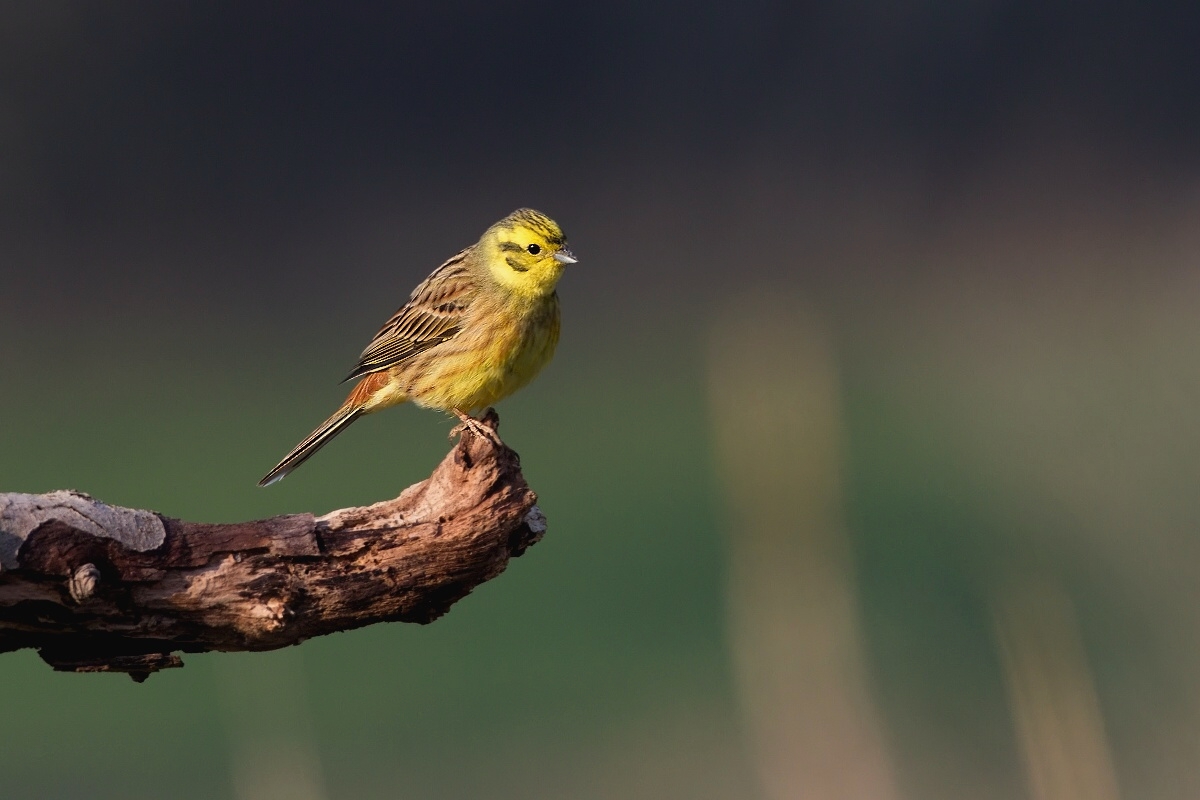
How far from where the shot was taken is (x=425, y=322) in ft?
17.7

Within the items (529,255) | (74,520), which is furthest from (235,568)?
(529,255)

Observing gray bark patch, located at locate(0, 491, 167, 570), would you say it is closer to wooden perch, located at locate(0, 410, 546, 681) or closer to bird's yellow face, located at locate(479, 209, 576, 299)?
wooden perch, located at locate(0, 410, 546, 681)

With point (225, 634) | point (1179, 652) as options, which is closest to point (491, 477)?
point (225, 634)

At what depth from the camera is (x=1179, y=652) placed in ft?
25.4

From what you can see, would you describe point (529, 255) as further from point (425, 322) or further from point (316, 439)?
point (316, 439)

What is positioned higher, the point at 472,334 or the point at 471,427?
the point at 472,334

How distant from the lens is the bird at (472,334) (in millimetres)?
5062

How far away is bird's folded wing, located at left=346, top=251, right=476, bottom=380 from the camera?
17.4ft

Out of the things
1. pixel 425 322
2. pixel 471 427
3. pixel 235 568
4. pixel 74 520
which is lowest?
pixel 235 568

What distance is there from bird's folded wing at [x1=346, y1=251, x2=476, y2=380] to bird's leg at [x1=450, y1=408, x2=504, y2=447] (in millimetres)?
331

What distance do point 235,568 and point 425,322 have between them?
80.2 inches

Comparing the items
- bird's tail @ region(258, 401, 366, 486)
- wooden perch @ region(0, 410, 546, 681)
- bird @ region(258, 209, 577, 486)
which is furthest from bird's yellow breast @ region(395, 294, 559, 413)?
wooden perch @ region(0, 410, 546, 681)

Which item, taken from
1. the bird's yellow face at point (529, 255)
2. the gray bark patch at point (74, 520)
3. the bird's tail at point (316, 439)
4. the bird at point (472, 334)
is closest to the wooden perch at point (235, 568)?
the gray bark patch at point (74, 520)

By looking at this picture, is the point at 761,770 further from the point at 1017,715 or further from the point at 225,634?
the point at 225,634
